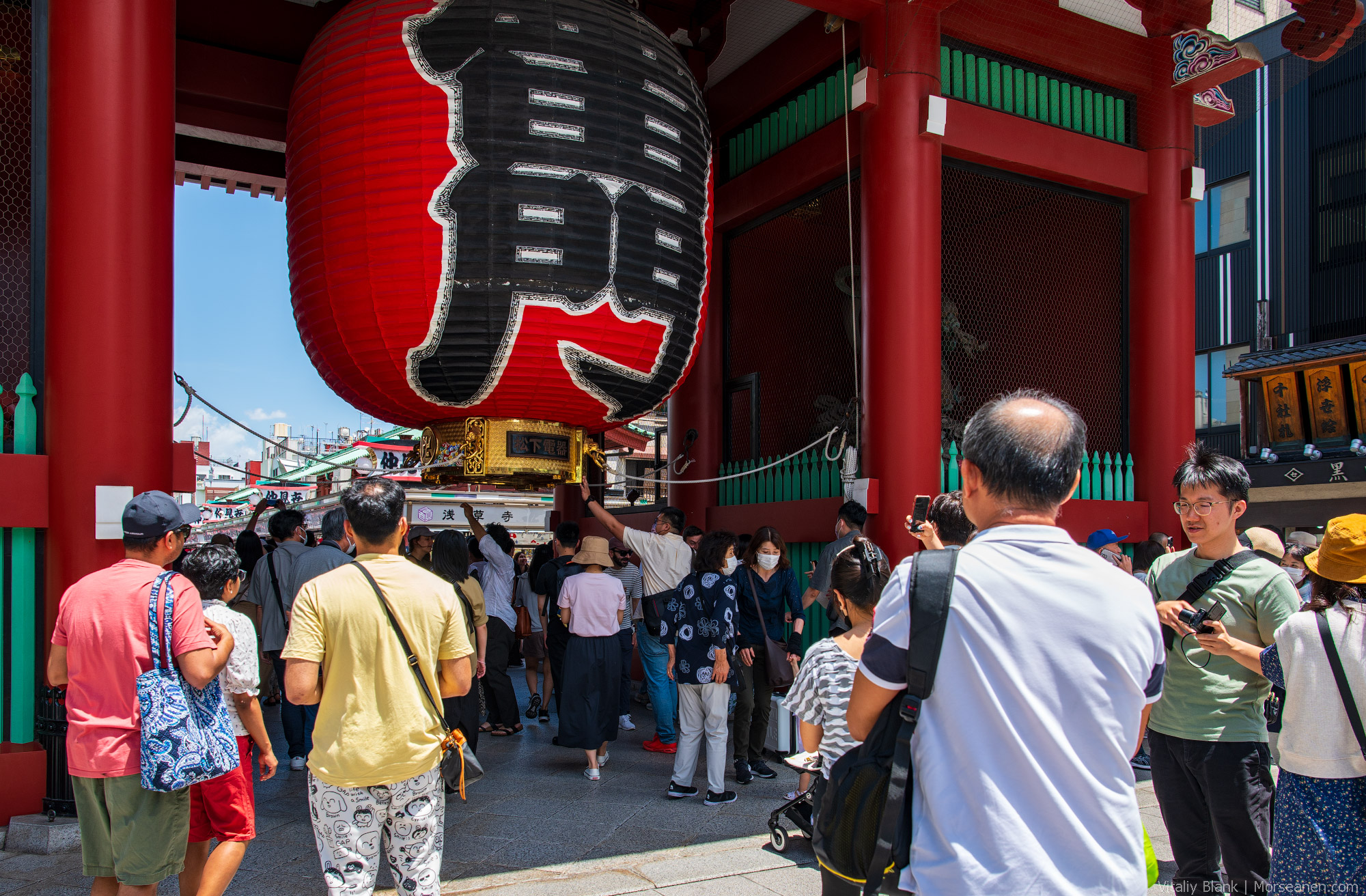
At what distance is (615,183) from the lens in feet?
15.3

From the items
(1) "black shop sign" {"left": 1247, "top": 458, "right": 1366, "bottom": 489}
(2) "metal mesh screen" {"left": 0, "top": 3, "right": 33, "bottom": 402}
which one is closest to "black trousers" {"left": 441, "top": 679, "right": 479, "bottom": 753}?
(2) "metal mesh screen" {"left": 0, "top": 3, "right": 33, "bottom": 402}

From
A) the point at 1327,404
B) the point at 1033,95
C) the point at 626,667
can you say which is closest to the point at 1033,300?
the point at 1033,95

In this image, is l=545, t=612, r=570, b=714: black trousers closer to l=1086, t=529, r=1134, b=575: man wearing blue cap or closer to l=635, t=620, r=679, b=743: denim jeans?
l=635, t=620, r=679, b=743: denim jeans

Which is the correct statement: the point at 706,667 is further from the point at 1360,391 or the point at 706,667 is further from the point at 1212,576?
the point at 1360,391

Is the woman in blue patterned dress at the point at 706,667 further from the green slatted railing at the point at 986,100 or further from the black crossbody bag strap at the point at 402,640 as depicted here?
the green slatted railing at the point at 986,100

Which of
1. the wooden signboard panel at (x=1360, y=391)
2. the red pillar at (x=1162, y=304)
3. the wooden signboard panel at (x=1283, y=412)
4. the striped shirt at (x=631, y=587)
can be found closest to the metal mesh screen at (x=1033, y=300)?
the red pillar at (x=1162, y=304)

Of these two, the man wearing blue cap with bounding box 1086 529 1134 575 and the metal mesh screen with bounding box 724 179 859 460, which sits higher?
the metal mesh screen with bounding box 724 179 859 460

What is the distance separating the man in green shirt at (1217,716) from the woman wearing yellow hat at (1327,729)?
40 cm

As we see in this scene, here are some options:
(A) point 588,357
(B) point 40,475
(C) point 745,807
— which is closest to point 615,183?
(A) point 588,357

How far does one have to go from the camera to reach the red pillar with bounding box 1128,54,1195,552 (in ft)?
24.8

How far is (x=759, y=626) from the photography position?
5.80m

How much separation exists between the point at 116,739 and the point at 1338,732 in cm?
341

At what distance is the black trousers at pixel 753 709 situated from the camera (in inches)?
223

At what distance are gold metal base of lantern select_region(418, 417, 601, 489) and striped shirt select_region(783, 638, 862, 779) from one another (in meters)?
2.42
